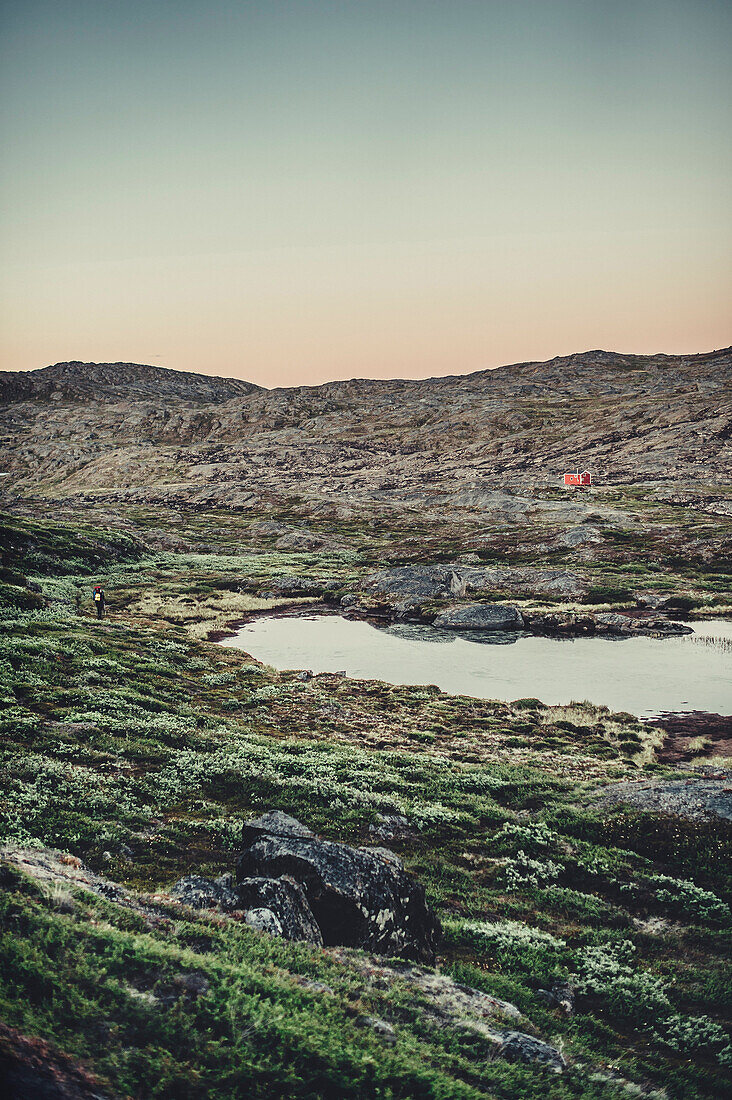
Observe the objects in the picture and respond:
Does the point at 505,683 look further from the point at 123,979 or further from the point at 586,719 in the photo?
the point at 123,979

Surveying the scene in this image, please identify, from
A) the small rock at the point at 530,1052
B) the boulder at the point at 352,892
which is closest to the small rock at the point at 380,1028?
the small rock at the point at 530,1052

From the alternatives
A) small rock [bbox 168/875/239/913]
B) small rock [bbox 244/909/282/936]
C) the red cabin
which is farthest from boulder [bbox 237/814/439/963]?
the red cabin

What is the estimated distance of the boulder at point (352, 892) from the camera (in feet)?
36.7

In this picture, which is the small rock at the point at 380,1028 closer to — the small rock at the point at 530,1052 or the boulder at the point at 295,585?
the small rock at the point at 530,1052

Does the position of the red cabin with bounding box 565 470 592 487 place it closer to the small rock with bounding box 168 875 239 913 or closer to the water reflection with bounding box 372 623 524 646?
the water reflection with bounding box 372 623 524 646

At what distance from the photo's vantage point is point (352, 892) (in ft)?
37.5

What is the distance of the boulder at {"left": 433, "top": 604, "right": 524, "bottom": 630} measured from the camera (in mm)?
50594

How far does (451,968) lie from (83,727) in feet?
50.7

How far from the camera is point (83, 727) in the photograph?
20656mm

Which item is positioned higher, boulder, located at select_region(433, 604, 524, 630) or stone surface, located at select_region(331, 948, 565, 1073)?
boulder, located at select_region(433, 604, 524, 630)

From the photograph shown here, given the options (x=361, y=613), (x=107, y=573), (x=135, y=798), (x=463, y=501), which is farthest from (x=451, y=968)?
(x=463, y=501)

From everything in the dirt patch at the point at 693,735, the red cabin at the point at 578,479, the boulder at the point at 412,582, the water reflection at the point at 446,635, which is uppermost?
the red cabin at the point at 578,479

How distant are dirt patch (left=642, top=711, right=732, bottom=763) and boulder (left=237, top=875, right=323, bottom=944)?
19085 millimetres

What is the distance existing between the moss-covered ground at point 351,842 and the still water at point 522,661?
4508mm
